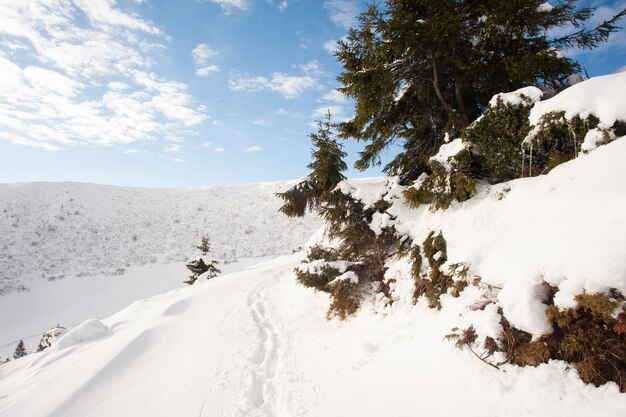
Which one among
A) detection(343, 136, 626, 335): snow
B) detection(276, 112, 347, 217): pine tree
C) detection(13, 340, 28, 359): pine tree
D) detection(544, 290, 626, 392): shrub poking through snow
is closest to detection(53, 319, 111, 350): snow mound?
detection(276, 112, 347, 217): pine tree

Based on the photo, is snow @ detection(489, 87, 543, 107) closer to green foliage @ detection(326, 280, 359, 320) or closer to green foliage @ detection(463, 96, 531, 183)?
green foliage @ detection(463, 96, 531, 183)

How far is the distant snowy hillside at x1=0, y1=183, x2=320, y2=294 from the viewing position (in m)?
26.5

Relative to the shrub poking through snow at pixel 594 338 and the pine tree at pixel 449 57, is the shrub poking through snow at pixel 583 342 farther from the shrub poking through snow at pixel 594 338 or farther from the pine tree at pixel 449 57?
the pine tree at pixel 449 57

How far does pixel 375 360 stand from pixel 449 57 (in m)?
6.33

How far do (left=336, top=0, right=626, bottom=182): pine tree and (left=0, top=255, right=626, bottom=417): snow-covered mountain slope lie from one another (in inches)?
160

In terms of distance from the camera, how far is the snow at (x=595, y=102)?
375 centimetres

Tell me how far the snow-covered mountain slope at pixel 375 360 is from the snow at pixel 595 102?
486mm

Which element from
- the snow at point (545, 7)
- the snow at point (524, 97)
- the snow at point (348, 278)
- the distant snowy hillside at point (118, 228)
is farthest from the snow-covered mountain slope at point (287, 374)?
the distant snowy hillside at point (118, 228)

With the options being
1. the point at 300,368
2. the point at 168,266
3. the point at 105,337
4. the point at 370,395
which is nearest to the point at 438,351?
the point at 370,395

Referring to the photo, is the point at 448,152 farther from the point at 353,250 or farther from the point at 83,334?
the point at 83,334

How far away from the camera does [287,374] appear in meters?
5.35

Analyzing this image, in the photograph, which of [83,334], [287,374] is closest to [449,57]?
[287,374]

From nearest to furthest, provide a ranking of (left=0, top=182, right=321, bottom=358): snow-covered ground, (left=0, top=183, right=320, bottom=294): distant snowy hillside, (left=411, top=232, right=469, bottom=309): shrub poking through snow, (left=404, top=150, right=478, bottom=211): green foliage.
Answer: (left=411, top=232, right=469, bottom=309): shrub poking through snow, (left=404, top=150, right=478, bottom=211): green foliage, (left=0, top=182, right=321, bottom=358): snow-covered ground, (left=0, top=183, right=320, bottom=294): distant snowy hillside

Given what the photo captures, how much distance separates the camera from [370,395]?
13.4 feet
